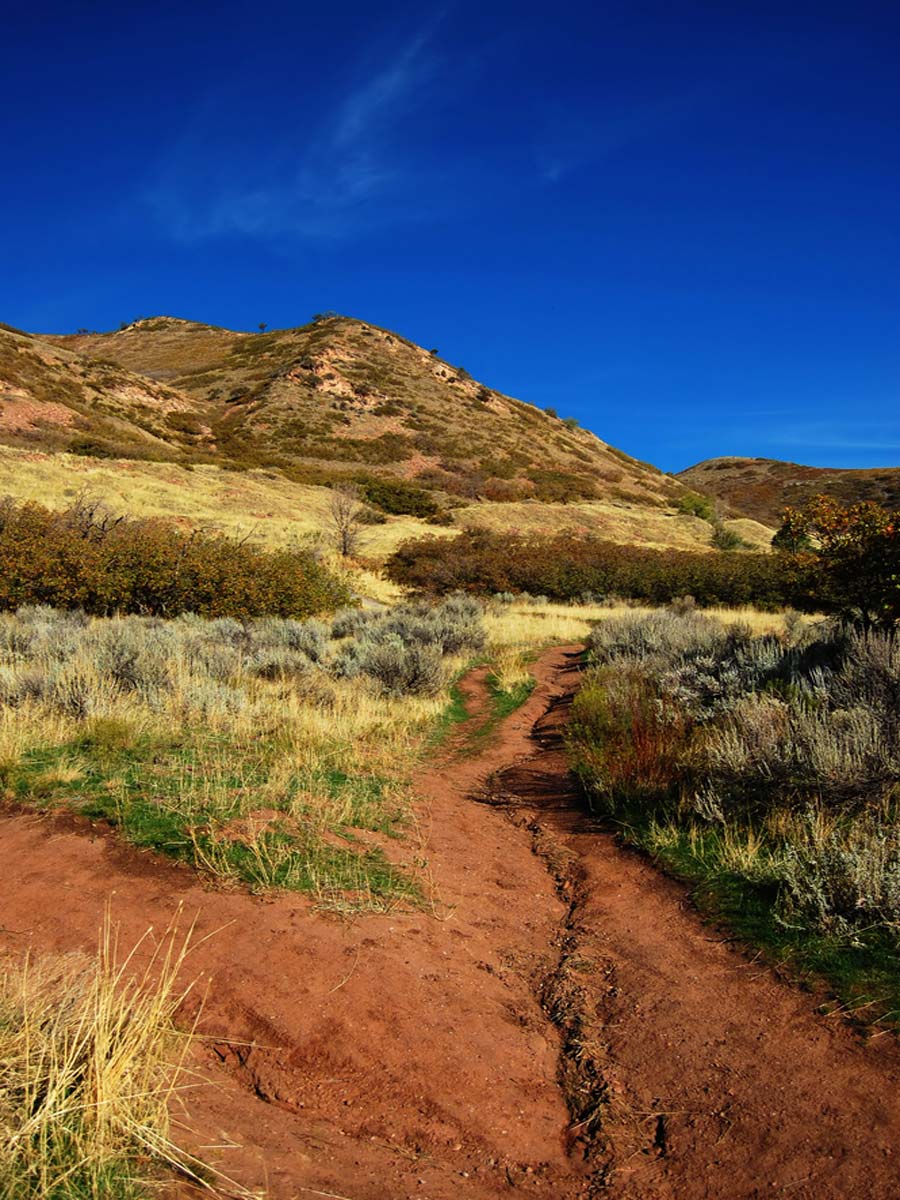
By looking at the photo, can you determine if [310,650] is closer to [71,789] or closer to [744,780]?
[71,789]

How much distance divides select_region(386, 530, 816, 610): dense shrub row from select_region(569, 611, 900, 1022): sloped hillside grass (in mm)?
16771

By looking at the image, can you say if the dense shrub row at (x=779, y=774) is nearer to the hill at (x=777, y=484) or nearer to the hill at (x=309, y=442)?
the hill at (x=309, y=442)

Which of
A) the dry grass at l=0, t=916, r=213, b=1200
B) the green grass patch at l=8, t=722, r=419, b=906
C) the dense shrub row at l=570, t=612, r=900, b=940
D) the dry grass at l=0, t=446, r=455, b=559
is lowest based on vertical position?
the green grass patch at l=8, t=722, r=419, b=906

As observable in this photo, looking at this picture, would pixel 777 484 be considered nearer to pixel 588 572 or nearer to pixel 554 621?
pixel 588 572

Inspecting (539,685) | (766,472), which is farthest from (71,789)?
(766,472)

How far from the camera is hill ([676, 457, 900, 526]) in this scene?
6869 cm

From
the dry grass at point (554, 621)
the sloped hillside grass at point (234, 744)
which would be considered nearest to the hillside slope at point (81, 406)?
the dry grass at point (554, 621)

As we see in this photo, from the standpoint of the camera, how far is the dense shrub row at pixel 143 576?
15.0m

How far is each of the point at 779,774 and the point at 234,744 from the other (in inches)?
191

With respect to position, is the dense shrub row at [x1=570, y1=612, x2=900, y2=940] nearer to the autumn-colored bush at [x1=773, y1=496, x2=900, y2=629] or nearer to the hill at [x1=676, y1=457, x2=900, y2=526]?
the autumn-colored bush at [x1=773, y1=496, x2=900, y2=629]

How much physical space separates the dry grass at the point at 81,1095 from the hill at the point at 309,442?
89.5ft

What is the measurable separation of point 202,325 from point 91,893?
359ft

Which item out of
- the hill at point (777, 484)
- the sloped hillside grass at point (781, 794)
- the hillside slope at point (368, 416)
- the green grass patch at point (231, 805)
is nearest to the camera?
the sloped hillside grass at point (781, 794)

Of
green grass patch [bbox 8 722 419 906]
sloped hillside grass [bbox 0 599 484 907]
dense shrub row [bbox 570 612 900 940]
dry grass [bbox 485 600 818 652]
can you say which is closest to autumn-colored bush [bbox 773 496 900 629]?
dense shrub row [bbox 570 612 900 940]
